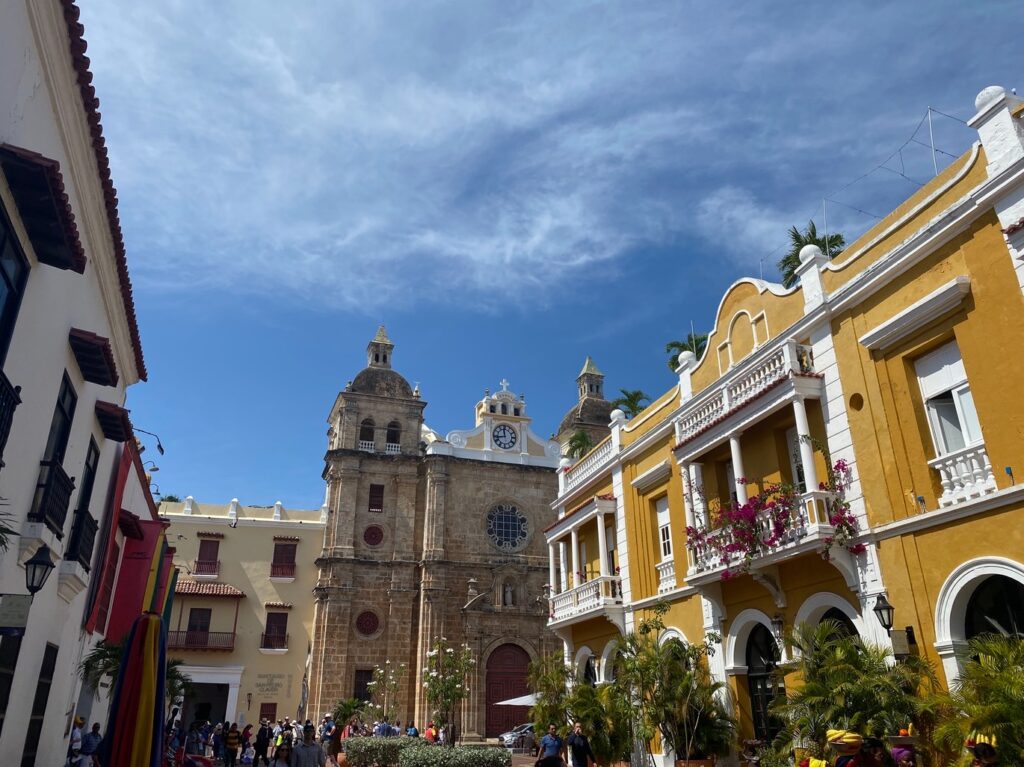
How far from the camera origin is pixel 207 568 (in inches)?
1380

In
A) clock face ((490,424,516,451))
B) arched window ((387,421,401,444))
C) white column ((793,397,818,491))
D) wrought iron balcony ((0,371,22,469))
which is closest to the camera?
wrought iron balcony ((0,371,22,469))

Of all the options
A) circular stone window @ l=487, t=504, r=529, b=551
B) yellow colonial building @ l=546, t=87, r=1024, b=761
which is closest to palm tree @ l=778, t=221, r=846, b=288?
yellow colonial building @ l=546, t=87, r=1024, b=761

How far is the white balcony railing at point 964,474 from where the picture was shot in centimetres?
942

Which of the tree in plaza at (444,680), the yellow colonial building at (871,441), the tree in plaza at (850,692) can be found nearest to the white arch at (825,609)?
the yellow colonial building at (871,441)

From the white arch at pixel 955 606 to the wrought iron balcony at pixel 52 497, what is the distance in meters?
11.1

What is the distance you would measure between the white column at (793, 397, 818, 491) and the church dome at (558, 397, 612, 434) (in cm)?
3027

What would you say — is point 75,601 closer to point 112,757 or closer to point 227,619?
point 112,757

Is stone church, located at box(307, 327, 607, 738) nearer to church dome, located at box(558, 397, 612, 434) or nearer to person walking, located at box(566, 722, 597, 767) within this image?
church dome, located at box(558, 397, 612, 434)

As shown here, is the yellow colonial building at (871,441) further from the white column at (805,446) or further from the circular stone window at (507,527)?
the circular stone window at (507,527)

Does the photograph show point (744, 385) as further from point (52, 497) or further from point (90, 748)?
point (90, 748)

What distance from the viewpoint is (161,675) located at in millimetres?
8750

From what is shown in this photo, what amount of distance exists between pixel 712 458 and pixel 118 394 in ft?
37.8

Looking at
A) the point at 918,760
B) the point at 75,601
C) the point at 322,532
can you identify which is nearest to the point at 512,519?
the point at 322,532

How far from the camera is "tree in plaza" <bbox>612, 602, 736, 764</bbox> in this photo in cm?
1336
